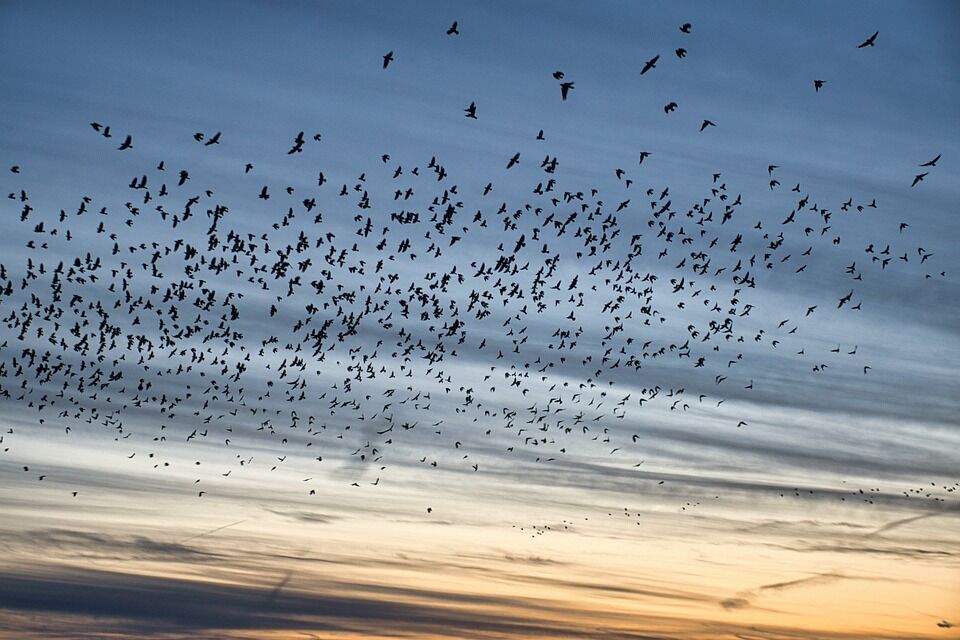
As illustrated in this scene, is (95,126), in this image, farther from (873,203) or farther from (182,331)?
(873,203)

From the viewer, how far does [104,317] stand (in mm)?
76250

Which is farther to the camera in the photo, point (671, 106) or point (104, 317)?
point (104, 317)

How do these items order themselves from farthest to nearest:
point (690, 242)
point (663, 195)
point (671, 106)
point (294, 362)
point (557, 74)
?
point (294, 362) → point (690, 242) → point (663, 195) → point (671, 106) → point (557, 74)

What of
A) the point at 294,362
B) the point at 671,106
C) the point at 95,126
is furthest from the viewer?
the point at 294,362

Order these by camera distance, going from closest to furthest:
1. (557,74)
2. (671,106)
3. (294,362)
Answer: (557,74)
(671,106)
(294,362)

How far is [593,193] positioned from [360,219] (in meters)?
15.1

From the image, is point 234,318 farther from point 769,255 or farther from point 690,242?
point 769,255

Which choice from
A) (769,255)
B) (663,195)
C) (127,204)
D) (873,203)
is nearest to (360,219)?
(127,204)

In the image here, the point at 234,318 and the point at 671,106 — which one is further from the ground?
the point at 671,106

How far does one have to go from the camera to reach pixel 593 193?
65.4 m

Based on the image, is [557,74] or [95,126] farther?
[95,126]

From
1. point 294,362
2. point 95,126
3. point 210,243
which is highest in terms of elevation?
point 95,126

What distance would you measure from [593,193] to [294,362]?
2549 centimetres

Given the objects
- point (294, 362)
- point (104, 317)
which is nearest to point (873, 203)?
point (294, 362)
